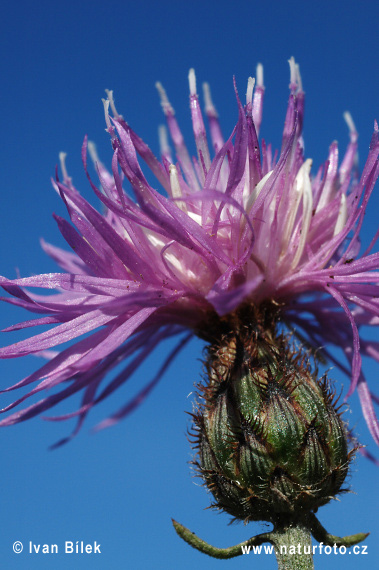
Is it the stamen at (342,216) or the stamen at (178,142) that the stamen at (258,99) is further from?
the stamen at (342,216)

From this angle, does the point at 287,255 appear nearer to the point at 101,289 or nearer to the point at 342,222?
the point at 342,222

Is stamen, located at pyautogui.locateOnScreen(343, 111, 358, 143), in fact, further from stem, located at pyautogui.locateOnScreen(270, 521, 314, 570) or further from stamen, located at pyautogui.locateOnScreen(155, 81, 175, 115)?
stem, located at pyautogui.locateOnScreen(270, 521, 314, 570)

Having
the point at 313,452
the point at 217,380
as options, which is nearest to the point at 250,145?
the point at 217,380

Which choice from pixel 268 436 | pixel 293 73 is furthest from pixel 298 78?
pixel 268 436

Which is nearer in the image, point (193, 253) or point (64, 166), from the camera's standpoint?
point (193, 253)

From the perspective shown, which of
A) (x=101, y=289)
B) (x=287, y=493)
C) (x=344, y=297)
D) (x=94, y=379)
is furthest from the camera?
(x=94, y=379)

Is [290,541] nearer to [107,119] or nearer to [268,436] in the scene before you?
[268,436]

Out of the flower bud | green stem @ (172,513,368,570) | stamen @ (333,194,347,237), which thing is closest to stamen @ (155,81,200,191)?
stamen @ (333,194,347,237)
